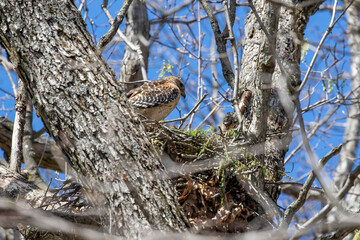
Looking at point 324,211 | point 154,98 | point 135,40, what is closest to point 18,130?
point 154,98

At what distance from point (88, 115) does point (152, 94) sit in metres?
3.05

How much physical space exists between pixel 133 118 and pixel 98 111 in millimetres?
268

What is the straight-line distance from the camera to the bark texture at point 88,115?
131 inches

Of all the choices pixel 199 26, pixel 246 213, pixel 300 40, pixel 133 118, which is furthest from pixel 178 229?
pixel 199 26

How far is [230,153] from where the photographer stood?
4.64 metres

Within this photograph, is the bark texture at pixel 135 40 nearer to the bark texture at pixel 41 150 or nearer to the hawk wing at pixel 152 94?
Result: the hawk wing at pixel 152 94

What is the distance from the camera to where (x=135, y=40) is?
320 inches

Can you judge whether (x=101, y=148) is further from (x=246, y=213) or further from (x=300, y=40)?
(x=300, y=40)

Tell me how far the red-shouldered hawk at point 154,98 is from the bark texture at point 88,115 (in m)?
2.65

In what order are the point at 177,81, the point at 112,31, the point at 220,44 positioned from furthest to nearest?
1. the point at 177,81
2. the point at 220,44
3. the point at 112,31

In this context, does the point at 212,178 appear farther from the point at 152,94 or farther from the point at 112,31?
the point at 152,94

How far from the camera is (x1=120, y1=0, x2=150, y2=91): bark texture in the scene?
7.91 m

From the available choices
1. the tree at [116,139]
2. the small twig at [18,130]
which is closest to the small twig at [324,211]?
the tree at [116,139]

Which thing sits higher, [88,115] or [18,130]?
[18,130]
